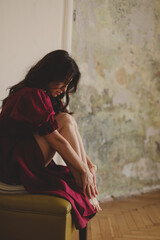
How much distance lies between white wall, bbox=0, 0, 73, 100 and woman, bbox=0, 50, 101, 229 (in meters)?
0.62

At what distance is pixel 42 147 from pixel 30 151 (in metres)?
0.07

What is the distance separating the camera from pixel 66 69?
1738 millimetres

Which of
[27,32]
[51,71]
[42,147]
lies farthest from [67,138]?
[27,32]

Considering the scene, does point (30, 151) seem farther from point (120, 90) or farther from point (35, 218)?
point (120, 90)

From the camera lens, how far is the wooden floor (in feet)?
7.08

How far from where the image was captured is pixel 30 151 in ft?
5.20

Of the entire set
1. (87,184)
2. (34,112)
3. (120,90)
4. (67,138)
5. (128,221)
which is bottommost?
(128,221)

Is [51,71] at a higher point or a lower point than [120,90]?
higher

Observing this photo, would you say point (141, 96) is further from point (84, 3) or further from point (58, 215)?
point (58, 215)

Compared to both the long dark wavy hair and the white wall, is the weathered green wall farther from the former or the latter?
the long dark wavy hair

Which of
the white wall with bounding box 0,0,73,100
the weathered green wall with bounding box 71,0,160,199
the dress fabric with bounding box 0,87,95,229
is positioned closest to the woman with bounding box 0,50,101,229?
the dress fabric with bounding box 0,87,95,229

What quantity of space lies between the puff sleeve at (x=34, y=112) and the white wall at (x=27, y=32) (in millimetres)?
719

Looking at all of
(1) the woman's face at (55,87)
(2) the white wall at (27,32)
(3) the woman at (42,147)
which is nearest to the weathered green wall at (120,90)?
(2) the white wall at (27,32)

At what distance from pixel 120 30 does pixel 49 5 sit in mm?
898
